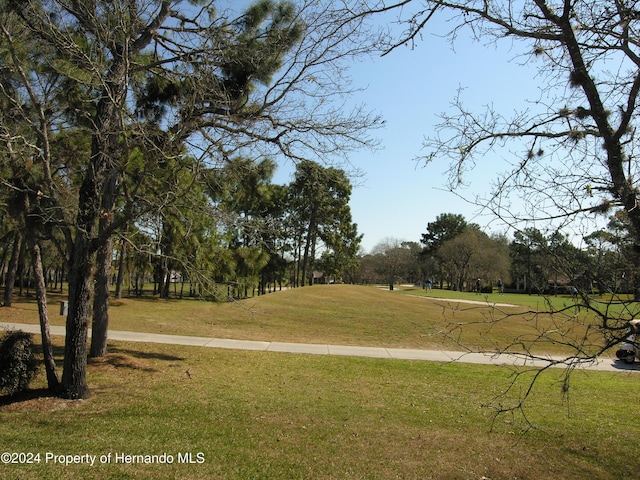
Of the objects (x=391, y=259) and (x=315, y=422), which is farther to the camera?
(x=391, y=259)

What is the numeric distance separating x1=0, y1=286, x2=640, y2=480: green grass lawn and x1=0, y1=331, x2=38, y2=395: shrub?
28 centimetres

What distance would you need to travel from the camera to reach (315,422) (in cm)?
611

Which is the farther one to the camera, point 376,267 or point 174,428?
point 376,267

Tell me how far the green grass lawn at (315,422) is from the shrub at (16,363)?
280mm

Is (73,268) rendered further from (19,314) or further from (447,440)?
(19,314)

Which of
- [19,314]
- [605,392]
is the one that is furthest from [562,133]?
[19,314]

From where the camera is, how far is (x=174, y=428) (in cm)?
555

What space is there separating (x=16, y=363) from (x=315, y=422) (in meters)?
4.32

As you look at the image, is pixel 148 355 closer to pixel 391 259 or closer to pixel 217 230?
pixel 217 230

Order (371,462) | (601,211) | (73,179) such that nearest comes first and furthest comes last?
1. (601,211)
2. (371,462)
3. (73,179)

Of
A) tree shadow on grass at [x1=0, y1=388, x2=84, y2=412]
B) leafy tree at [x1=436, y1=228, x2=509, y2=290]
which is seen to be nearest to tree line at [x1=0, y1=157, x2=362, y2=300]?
tree shadow on grass at [x1=0, y1=388, x2=84, y2=412]

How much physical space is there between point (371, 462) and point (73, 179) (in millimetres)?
10799

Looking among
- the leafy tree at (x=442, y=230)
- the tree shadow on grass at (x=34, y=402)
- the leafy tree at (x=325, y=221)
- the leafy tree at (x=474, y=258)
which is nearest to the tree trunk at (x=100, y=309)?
the tree shadow on grass at (x=34, y=402)

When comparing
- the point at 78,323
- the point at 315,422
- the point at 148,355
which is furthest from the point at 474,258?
the point at 78,323
